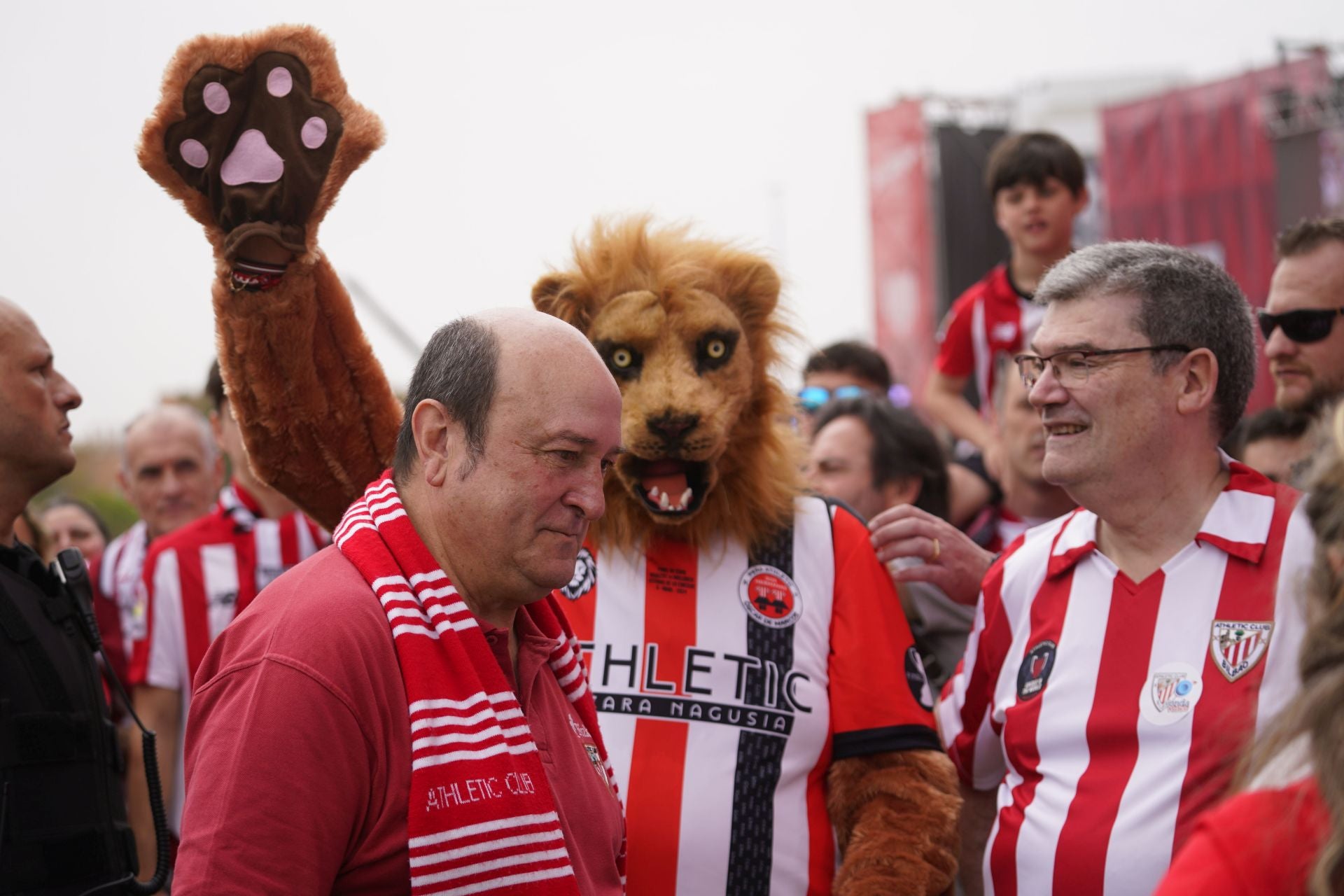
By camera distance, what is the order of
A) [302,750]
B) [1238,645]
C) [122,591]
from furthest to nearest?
[122,591] → [1238,645] → [302,750]

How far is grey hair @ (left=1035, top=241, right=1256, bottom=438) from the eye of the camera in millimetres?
2484

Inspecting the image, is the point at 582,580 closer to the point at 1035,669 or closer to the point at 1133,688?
the point at 1035,669

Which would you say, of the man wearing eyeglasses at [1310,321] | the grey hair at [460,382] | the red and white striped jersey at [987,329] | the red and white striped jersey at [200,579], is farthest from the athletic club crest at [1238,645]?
the red and white striped jersey at [200,579]

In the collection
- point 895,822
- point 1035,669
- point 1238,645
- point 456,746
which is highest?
point 456,746

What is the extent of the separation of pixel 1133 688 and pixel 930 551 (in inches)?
25.5

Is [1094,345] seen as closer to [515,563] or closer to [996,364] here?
[515,563]

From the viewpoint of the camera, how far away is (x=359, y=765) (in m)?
1.73

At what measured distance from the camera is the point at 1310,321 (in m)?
3.09

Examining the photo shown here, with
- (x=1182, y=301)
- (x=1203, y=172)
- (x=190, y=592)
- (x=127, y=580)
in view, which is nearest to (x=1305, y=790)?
(x=1182, y=301)

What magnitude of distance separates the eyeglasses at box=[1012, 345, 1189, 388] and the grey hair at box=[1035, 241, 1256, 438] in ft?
0.05

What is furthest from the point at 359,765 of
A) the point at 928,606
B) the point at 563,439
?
the point at 928,606

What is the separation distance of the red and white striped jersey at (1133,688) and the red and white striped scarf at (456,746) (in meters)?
1.06

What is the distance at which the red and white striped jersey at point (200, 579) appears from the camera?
393 centimetres

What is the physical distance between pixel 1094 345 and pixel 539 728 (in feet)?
4.33
